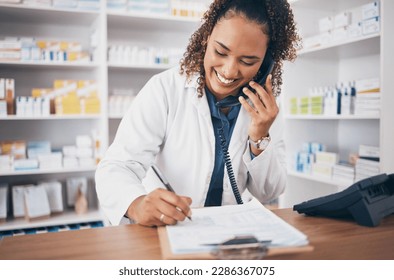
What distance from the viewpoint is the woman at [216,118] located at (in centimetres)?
128

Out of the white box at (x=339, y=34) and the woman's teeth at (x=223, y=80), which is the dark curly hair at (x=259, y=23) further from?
the white box at (x=339, y=34)

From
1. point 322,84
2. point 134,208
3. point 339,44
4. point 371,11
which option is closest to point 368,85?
point 339,44

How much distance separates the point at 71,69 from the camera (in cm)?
345

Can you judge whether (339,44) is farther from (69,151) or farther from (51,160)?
(51,160)

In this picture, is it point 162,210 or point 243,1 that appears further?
point 243,1

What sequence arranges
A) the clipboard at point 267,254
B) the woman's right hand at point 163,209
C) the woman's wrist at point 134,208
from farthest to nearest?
the woman's wrist at point 134,208 → the woman's right hand at point 163,209 → the clipboard at point 267,254

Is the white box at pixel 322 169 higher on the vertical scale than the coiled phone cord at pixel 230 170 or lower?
lower

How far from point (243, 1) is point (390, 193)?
756 mm

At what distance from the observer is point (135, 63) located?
334 cm

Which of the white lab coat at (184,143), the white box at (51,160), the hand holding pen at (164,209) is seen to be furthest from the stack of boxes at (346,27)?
the white box at (51,160)

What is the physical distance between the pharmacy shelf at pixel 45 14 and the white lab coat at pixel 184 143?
200 cm

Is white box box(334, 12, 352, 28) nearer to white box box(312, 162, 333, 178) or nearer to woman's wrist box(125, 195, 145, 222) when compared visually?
white box box(312, 162, 333, 178)
